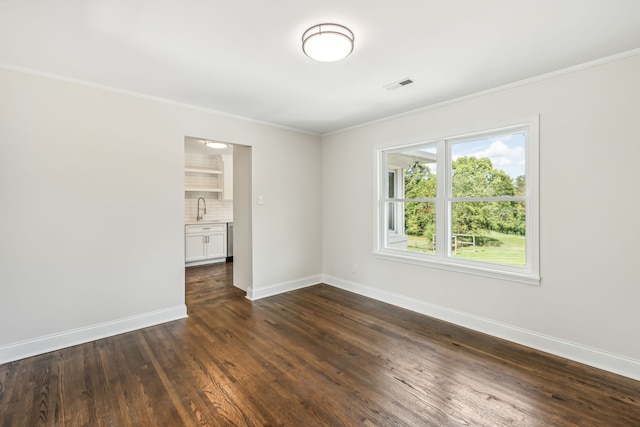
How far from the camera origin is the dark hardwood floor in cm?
185

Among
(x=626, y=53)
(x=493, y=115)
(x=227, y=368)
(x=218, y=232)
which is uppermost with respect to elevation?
(x=626, y=53)

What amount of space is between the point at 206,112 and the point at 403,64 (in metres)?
2.37

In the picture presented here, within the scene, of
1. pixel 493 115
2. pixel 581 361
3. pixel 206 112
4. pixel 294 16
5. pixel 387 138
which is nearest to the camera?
pixel 294 16

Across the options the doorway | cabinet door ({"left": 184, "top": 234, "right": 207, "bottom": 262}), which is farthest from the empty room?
cabinet door ({"left": 184, "top": 234, "right": 207, "bottom": 262})

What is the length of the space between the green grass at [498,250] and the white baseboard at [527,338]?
24.4 inches

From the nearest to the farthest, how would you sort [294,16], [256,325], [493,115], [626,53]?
[294,16]
[626,53]
[493,115]
[256,325]

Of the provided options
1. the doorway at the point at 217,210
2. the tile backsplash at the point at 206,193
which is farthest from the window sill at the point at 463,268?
the tile backsplash at the point at 206,193

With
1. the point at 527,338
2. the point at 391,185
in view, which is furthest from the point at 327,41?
the point at 527,338

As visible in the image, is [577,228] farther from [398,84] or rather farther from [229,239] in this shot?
[229,239]

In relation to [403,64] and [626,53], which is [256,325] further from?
[626,53]

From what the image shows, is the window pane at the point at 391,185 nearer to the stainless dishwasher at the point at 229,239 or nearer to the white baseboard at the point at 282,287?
the white baseboard at the point at 282,287

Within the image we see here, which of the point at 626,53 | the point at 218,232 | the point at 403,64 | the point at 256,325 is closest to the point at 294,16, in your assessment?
the point at 403,64

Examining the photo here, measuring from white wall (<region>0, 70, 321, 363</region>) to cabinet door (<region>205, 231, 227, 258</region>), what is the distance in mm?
2965

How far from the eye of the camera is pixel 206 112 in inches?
142
